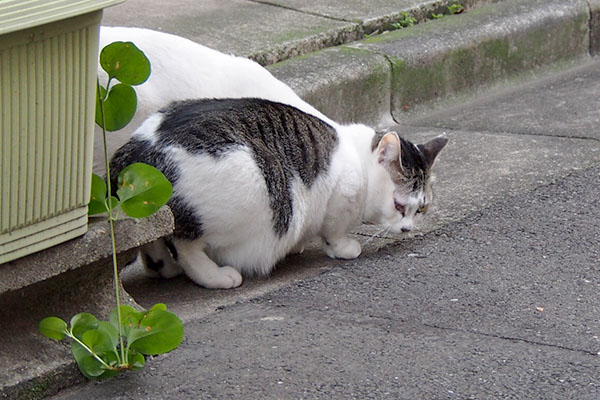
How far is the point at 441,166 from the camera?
5.05 m

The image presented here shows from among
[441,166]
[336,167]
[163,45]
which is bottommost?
[441,166]

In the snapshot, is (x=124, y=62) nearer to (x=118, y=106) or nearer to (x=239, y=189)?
(x=118, y=106)

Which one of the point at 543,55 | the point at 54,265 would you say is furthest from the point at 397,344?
the point at 543,55

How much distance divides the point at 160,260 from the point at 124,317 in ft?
2.89

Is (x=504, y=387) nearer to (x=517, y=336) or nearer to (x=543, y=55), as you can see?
A: (x=517, y=336)

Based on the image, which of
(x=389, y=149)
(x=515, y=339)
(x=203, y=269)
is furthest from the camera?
(x=389, y=149)

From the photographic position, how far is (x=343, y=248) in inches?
159

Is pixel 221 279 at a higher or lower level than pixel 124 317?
lower

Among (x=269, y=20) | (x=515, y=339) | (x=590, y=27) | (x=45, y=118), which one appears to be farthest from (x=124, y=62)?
(x=590, y=27)

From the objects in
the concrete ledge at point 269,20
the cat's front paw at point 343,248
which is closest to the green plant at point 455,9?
the concrete ledge at point 269,20

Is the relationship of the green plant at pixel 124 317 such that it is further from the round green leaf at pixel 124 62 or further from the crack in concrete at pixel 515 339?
the crack in concrete at pixel 515 339

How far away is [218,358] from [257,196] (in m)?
0.75

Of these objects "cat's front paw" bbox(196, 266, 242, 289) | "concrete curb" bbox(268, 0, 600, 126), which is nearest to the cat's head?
"cat's front paw" bbox(196, 266, 242, 289)

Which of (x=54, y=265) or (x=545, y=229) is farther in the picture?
(x=545, y=229)
